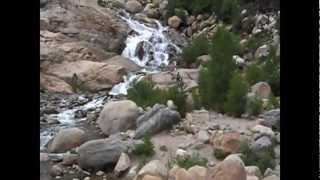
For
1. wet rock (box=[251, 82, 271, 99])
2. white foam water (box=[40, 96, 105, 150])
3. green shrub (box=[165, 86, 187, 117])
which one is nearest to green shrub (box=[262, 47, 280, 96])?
wet rock (box=[251, 82, 271, 99])

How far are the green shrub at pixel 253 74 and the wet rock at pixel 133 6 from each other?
36 cm

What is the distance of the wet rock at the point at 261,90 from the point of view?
136cm

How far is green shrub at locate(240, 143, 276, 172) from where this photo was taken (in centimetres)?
135

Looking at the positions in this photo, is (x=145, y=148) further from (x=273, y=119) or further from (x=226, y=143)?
(x=273, y=119)

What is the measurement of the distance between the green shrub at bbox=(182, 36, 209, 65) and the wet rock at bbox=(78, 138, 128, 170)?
0.99 ft

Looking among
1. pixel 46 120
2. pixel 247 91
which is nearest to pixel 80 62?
pixel 46 120

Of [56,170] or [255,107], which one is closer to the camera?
[56,170]

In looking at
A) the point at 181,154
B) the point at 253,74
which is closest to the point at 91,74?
the point at 181,154

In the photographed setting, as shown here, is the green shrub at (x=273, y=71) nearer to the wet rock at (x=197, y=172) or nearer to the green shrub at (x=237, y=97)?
the green shrub at (x=237, y=97)

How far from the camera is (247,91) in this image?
1.38 metres

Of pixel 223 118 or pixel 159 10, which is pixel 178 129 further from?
pixel 159 10

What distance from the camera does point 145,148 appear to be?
1332 mm

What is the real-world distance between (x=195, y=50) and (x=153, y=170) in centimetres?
36
